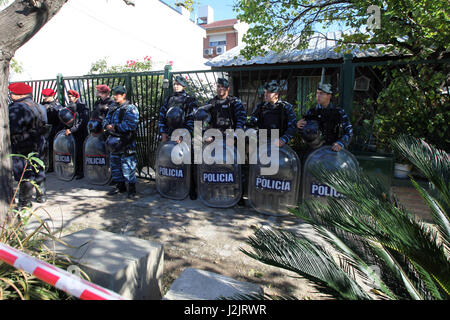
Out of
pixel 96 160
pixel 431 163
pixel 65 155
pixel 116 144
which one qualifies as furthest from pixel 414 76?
pixel 65 155

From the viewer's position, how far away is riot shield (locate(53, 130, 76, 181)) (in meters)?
5.88

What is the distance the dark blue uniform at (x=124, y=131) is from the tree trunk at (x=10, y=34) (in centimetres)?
263

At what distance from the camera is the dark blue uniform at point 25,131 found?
4.00 metres

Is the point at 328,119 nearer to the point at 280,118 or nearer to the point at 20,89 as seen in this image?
the point at 280,118

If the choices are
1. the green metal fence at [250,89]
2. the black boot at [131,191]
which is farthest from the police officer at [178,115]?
the black boot at [131,191]

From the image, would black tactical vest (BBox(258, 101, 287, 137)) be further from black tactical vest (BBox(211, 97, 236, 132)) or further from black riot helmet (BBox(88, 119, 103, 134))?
black riot helmet (BBox(88, 119, 103, 134))

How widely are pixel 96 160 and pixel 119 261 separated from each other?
4.26 metres

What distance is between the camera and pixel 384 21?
4.11m

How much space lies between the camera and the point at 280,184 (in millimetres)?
3998

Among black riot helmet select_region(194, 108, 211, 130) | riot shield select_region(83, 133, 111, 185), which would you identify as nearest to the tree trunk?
black riot helmet select_region(194, 108, 211, 130)

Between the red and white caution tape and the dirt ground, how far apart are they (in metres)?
0.73

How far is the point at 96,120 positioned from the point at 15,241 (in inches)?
158

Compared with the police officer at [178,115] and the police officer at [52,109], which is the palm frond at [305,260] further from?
the police officer at [52,109]
